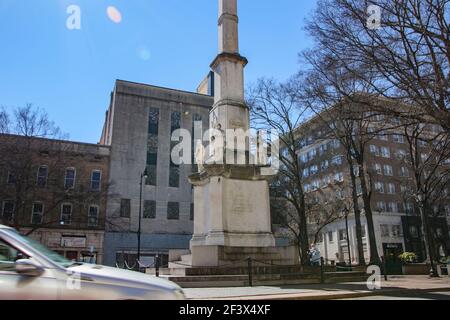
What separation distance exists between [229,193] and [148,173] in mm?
30820

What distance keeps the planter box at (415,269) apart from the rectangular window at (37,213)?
32.4 meters

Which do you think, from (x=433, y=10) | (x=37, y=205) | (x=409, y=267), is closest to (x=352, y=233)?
(x=409, y=267)

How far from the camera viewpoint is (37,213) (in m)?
37.5

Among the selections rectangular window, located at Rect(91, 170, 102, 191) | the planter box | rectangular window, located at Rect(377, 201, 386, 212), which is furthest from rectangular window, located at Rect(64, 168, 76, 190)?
rectangular window, located at Rect(377, 201, 386, 212)

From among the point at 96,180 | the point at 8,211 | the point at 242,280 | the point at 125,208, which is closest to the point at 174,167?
the point at 125,208

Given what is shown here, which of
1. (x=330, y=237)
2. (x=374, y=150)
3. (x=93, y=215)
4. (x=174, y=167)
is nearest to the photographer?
(x=93, y=215)

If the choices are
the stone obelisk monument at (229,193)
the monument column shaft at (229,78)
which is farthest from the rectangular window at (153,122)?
the stone obelisk monument at (229,193)

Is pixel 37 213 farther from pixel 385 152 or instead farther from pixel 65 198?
pixel 385 152

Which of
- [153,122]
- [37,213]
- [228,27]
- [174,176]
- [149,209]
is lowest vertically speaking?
[37,213]

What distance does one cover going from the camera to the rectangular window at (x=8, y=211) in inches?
1403

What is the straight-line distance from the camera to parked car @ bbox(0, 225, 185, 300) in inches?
170

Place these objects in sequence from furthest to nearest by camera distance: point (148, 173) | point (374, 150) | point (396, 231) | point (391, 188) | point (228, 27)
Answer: point (374, 150), point (391, 188), point (396, 231), point (148, 173), point (228, 27)
